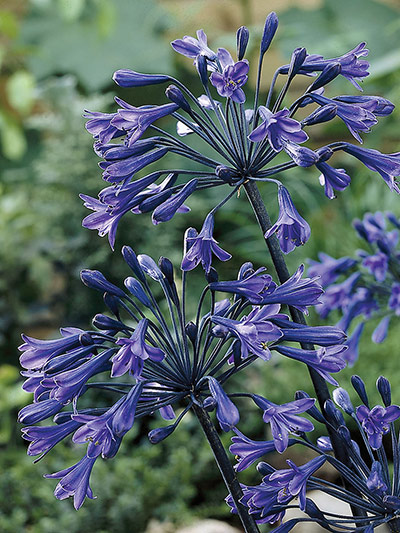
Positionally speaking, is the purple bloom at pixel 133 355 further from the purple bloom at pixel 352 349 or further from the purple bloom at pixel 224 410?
the purple bloom at pixel 352 349

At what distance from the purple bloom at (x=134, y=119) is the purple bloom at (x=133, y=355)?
21 cm

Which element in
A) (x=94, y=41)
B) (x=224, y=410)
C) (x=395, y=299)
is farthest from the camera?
(x=94, y=41)

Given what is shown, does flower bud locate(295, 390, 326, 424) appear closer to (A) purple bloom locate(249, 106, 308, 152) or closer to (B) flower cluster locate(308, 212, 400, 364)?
(A) purple bloom locate(249, 106, 308, 152)

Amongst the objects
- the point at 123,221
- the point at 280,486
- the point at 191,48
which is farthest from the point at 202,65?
the point at 123,221

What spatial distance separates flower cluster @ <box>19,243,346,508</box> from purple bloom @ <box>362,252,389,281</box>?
20.0 inches

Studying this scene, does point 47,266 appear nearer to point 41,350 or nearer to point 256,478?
point 256,478

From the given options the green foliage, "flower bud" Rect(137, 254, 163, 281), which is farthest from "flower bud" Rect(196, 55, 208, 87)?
the green foliage

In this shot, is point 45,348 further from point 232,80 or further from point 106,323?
point 232,80

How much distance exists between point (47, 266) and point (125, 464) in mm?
1309

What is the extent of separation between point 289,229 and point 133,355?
216mm

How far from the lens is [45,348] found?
0.72 metres

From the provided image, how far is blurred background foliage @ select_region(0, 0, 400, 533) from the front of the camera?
83.7 inches

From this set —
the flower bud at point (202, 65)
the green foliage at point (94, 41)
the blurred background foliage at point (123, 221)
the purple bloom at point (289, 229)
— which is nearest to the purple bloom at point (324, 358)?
the purple bloom at point (289, 229)

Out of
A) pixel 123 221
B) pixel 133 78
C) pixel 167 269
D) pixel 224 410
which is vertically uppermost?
pixel 133 78
